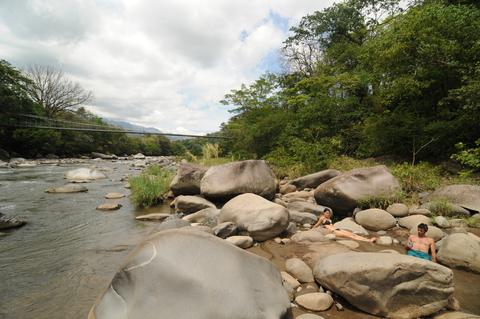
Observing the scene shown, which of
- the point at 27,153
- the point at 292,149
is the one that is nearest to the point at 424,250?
the point at 292,149

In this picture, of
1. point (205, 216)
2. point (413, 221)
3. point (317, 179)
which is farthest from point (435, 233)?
point (205, 216)

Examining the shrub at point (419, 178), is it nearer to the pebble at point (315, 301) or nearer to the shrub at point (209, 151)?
the pebble at point (315, 301)

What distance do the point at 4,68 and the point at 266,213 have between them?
30.9m

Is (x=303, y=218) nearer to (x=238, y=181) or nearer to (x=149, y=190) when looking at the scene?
(x=238, y=181)

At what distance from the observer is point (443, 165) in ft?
25.8

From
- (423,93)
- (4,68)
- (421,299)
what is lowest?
(421,299)

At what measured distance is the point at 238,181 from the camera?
636 cm

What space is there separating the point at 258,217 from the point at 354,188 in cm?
254

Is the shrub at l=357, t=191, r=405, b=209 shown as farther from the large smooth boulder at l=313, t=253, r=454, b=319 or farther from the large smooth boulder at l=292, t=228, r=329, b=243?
the large smooth boulder at l=313, t=253, r=454, b=319

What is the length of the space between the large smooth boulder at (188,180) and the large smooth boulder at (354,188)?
317 centimetres

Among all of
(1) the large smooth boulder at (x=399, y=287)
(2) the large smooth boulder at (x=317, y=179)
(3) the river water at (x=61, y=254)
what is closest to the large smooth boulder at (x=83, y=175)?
(3) the river water at (x=61, y=254)

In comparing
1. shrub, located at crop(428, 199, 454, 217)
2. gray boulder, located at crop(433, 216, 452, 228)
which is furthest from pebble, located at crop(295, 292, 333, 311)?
shrub, located at crop(428, 199, 454, 217)

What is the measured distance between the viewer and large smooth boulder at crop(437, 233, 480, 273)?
11.0 feet

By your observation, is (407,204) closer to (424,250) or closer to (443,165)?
(424,250)
